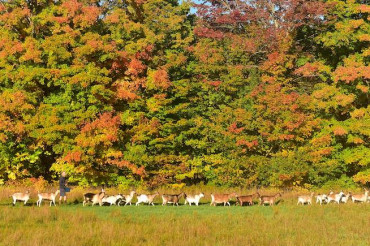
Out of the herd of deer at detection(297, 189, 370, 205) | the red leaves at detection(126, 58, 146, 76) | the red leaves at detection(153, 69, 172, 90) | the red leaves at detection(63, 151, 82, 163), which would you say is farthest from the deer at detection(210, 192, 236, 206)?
the red leaves at detection(126, 58, 146, 76)

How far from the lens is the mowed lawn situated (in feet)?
49.6

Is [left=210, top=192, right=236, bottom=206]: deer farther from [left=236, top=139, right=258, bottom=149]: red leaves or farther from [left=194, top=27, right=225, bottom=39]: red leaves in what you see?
[left=194, top=27, right=225, bottom=39]: red leaves

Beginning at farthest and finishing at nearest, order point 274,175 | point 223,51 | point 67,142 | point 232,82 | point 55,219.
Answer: point 223,51
point 232,82
point 274,175
point 67,142
point 55,219

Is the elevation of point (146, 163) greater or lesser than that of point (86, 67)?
lesser

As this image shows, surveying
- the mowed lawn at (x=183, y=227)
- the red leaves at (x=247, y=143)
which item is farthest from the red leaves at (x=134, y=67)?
the mowed lawn at (x=183, y=227)

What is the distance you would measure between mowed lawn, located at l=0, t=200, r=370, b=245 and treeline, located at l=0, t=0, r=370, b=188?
12.0 metres

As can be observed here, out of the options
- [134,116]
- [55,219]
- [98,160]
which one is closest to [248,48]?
[134,116]

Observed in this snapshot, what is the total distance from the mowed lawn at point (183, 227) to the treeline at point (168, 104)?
12.0 meters

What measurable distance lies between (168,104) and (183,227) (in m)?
21.6

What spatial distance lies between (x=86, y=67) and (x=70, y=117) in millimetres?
3909

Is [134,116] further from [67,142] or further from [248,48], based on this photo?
[248,48]

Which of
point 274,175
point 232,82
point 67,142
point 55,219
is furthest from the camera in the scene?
point 232,82

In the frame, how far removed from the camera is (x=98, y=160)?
3438cm

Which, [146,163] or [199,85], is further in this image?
[199,85]
